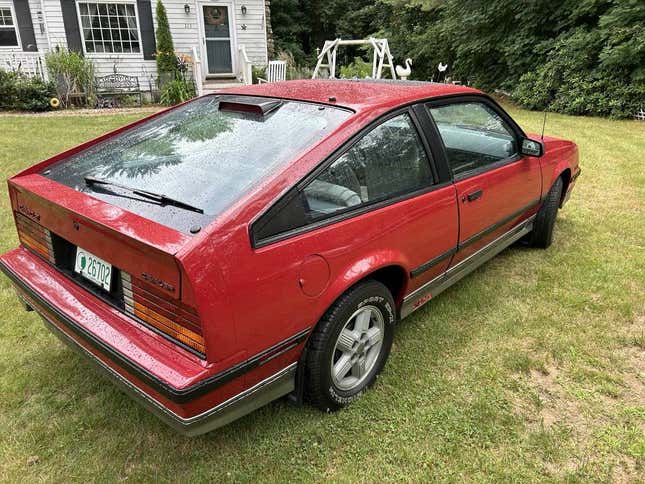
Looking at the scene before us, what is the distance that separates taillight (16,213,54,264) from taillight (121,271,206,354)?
651mm

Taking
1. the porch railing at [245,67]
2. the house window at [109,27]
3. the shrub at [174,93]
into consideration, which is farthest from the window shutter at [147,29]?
the porch railing at [245,67]

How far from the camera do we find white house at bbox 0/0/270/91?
13121 mm

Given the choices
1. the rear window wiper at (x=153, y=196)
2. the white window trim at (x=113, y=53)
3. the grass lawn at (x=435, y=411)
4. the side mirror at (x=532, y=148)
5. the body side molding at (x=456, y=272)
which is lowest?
the grass lawn at (x=435, y=411)

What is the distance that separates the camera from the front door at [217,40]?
1426cm

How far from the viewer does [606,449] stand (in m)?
2.22

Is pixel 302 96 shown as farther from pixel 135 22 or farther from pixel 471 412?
pixel 135 22

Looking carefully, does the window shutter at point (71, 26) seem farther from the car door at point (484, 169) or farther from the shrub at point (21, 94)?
the car door at point (484, 169)

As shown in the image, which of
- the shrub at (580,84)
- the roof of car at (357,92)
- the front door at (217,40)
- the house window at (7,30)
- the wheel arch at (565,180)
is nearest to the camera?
the roof of car at (357,92)

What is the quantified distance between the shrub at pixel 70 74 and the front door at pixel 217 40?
336 cm

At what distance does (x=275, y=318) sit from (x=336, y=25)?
25387mm

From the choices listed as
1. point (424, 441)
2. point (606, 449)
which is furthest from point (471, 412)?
point (606, 449)

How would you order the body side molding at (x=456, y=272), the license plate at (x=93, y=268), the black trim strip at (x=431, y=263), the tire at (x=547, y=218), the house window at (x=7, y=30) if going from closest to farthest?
1. the license plate at (x=93, y=268)
2. the black trim strip at (x=431, y=263)
3. the body side molding at (x=456, y=272)
4. the tire at (x=547, y=218)
5. the house window at (x=7, y=30)

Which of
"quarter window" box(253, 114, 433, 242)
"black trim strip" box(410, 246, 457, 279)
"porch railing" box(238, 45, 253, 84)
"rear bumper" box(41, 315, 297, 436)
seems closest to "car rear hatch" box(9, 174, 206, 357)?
"rear bumper" box(41, 315, 297, 436)

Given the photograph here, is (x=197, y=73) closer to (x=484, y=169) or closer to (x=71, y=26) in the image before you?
(x=71, y=26)
